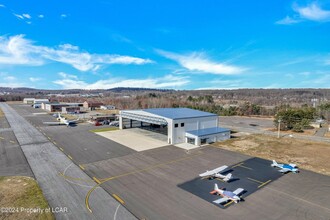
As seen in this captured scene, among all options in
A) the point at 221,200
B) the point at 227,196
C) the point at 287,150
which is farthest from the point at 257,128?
the point at 221,200

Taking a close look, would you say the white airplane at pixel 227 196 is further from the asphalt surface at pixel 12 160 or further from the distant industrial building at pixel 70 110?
the distant industrial building at pixel 70 110

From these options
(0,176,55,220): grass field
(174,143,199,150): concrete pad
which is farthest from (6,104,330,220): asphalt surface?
(0,176,55,220): grass field

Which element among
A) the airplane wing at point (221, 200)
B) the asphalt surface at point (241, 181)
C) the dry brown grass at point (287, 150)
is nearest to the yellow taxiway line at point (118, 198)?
the asphalt surface at point (241, 181)

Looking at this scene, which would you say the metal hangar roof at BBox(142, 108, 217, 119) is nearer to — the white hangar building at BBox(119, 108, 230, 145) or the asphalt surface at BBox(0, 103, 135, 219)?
the white hangar building at BBox(119, 108, 230, 145)

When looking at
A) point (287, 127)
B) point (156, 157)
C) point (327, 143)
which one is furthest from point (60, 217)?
point (287, 127)

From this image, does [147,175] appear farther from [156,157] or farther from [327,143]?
[327,143]

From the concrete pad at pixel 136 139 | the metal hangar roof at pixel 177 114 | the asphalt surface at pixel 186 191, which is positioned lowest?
the asphalt surface at pixel 186 191
